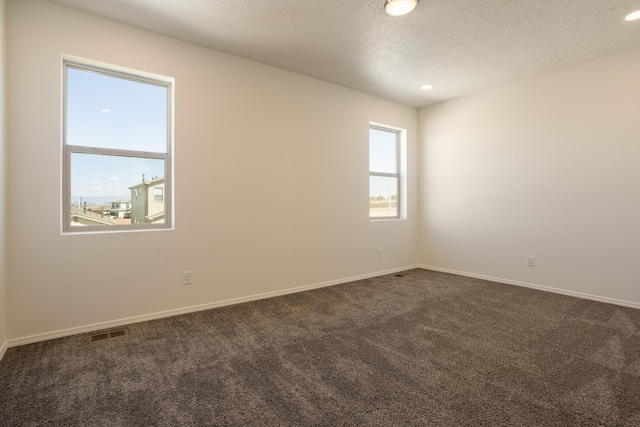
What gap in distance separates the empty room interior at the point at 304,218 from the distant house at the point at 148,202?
0.02m

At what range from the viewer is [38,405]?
1713mm

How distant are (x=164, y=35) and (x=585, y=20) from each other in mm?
3952

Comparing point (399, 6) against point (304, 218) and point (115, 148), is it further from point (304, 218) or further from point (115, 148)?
point (115, 148)

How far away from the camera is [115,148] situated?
116 inches

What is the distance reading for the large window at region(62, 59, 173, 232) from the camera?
2.78 metres

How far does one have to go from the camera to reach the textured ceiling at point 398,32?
103 inches

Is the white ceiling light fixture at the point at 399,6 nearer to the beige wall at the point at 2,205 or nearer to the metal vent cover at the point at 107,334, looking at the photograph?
the beige wall at the point at 2,205

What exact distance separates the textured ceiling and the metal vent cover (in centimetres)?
278

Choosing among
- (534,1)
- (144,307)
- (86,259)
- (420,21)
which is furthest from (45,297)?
(534,1)

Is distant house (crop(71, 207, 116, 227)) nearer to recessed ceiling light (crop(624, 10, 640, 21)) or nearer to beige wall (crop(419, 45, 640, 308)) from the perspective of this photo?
beige wall (crop(419, 45, 640, 308))

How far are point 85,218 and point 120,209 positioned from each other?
28 cm

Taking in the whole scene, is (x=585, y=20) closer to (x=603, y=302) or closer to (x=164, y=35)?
(x=603, y=302)

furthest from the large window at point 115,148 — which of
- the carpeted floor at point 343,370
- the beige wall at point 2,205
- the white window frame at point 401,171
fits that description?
the white window frame at point 401,171

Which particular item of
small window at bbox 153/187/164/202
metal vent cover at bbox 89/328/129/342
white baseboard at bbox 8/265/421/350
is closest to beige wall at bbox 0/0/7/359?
white baseboard at bbox 8/265/421/350
